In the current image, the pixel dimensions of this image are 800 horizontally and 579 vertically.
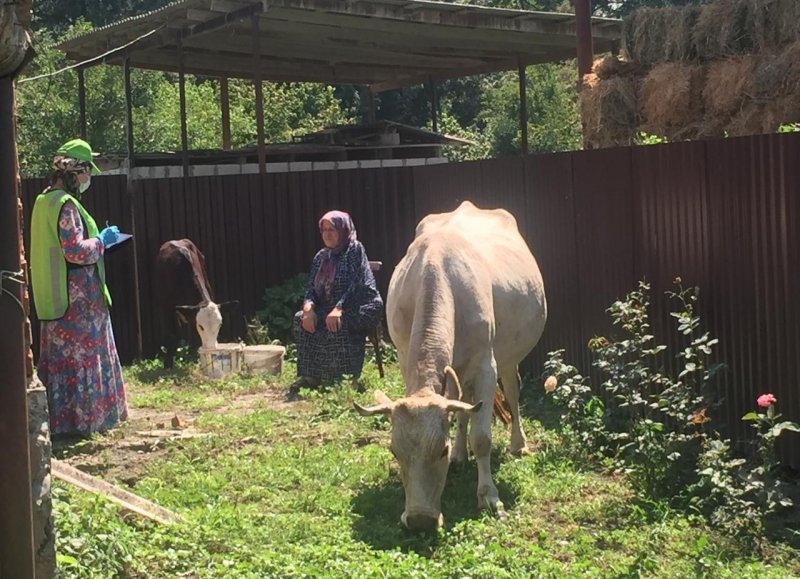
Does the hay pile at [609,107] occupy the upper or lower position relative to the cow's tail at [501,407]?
upper

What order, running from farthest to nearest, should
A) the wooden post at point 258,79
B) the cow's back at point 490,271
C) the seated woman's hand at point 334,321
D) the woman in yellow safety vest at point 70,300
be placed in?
the wooden post at point 258,79, the seated woman's hand at point 334,321, the woman in yellow safety vest at point 70,300, the cow's back at point 490,271

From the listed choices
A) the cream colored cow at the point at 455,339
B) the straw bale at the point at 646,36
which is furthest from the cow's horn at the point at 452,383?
the straw bale at the point at 646,36

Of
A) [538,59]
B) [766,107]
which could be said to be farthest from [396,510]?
[538,59]

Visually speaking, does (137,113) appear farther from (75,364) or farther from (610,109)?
(75,364)

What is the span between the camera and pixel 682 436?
22.8 feet

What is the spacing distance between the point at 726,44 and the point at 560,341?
15.2 ft

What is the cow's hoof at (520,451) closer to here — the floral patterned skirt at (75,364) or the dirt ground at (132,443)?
the dirt ground at (132,443)

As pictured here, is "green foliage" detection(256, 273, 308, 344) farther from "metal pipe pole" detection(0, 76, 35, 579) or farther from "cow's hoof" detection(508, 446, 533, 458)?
"metal pipe pole" detection(0, 76, 35, 579)

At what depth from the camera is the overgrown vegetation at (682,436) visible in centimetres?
621

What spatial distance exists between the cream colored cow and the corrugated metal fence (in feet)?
3.14

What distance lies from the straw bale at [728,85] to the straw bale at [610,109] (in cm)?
118

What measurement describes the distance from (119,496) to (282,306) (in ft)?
23.5

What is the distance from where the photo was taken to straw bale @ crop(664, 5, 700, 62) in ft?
42.8

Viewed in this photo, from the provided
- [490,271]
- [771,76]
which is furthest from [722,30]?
[490,271]
